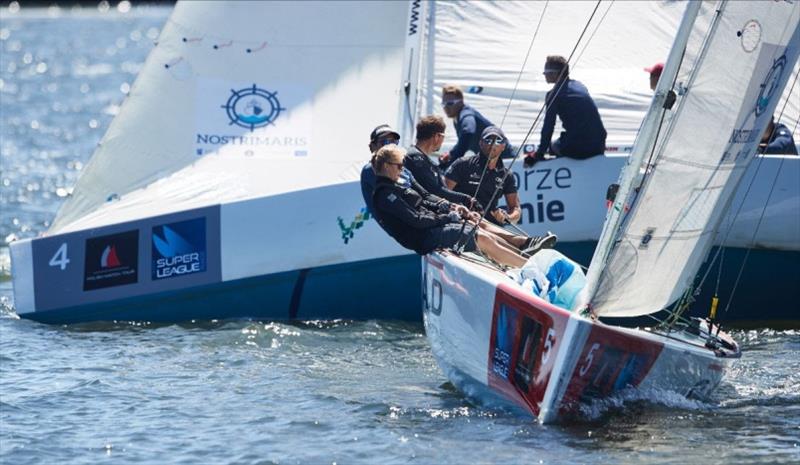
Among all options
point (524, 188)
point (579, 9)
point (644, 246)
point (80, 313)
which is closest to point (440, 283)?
point (644, 246)

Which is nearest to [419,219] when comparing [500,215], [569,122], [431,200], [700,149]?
[431,200]

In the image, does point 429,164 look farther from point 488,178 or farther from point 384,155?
point 384,155

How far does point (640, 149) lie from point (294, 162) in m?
5.51

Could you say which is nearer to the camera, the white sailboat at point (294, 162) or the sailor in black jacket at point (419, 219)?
the sailor in black jacket at point (419, 219)

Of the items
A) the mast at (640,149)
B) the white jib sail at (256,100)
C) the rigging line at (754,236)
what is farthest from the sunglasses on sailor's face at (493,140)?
the white jib sail at (256,100)

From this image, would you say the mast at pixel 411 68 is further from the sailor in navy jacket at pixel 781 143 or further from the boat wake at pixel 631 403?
the boat wake at pixel 631 403

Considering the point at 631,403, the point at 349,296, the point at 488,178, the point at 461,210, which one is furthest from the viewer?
the point at 349,296

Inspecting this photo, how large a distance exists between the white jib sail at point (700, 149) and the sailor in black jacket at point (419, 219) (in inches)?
51.0

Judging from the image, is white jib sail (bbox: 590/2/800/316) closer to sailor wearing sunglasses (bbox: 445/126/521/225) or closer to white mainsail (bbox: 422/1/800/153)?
sailor wearing sunglasses (bbox: 445/126/521/225)

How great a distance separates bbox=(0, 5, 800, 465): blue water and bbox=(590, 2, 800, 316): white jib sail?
0.63m

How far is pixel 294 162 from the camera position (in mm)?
12703

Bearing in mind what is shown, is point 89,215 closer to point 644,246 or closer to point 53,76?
point 644,246

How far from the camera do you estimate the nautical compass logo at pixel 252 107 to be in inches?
500

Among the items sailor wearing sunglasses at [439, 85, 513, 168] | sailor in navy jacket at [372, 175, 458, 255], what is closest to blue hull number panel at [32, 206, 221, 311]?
sailor wearing sunglasses at [439, 85, 513, 168]
